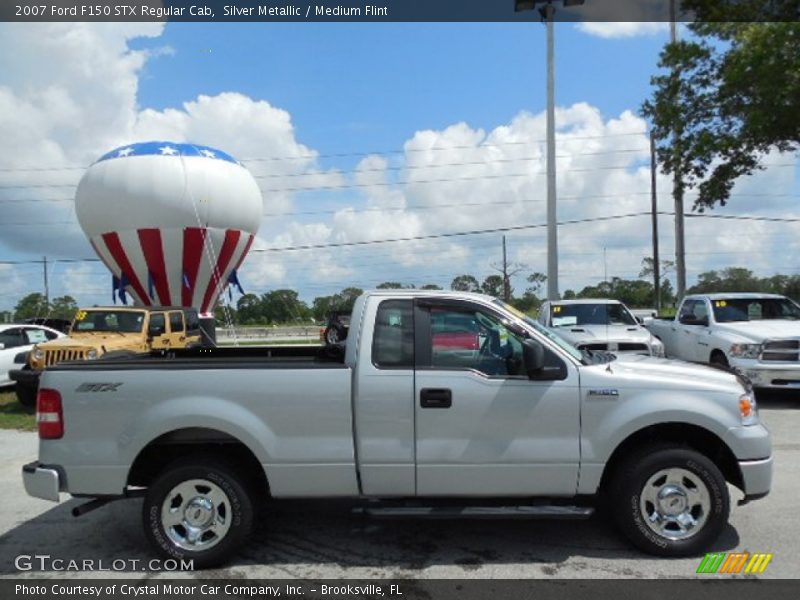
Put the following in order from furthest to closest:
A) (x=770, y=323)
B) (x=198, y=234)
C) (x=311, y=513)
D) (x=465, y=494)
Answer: (x=198, y=234) → (x=770, y=323) → (x=311, y=513) → (x=465, y=494)

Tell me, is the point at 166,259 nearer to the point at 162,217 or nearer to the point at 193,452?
the point at 162,217

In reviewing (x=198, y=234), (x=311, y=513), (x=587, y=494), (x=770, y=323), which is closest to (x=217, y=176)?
(x=198, y=234)

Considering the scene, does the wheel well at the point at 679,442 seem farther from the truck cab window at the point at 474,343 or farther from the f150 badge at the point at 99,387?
the f150 badge at the point at 99,387

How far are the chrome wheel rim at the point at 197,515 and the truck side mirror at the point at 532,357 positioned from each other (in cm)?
221

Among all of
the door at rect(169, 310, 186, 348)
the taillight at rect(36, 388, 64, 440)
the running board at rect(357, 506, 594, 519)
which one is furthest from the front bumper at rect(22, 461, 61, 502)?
the door at rect(169, 310, 186, 348)

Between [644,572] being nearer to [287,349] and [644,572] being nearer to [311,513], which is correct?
[311,513]

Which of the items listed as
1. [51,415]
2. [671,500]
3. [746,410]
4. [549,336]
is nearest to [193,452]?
[51,415]

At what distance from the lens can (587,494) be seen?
4.56 m

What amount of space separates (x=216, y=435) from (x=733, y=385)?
11.7 feet

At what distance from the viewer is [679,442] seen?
4688 mm

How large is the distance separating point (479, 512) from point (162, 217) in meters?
20.4

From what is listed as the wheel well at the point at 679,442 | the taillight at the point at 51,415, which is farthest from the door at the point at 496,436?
the taillight at the point at 51,415

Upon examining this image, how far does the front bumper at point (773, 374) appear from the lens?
32.9 feet

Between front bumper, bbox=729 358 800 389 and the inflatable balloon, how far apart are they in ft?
59.4
